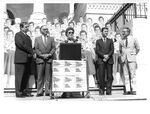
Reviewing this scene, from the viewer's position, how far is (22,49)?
5832 millimetres

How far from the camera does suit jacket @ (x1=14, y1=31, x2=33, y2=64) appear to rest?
5789 millimetres

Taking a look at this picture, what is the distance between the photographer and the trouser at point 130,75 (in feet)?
21.0

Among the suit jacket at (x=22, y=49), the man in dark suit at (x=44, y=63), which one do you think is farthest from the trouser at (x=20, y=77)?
the man in dark suit at (x=44, y=63)

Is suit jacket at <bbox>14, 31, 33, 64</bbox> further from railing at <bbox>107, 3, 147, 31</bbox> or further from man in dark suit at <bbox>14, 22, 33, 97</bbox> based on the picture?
railing at <bbox>107, 3, 147, 31</bbox>

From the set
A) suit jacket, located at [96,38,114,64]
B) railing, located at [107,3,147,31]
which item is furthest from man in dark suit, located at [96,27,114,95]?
railing, located at [107,3,147,31]

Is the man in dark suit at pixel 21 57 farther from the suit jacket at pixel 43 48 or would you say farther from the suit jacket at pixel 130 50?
the suit jacket at pixel 130 50

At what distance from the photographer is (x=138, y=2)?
7.12 m

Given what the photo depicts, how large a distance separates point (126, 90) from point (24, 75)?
2.45m

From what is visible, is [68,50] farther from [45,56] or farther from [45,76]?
[45,76]

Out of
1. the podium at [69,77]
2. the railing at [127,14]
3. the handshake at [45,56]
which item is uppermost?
the railing at [127,14]
